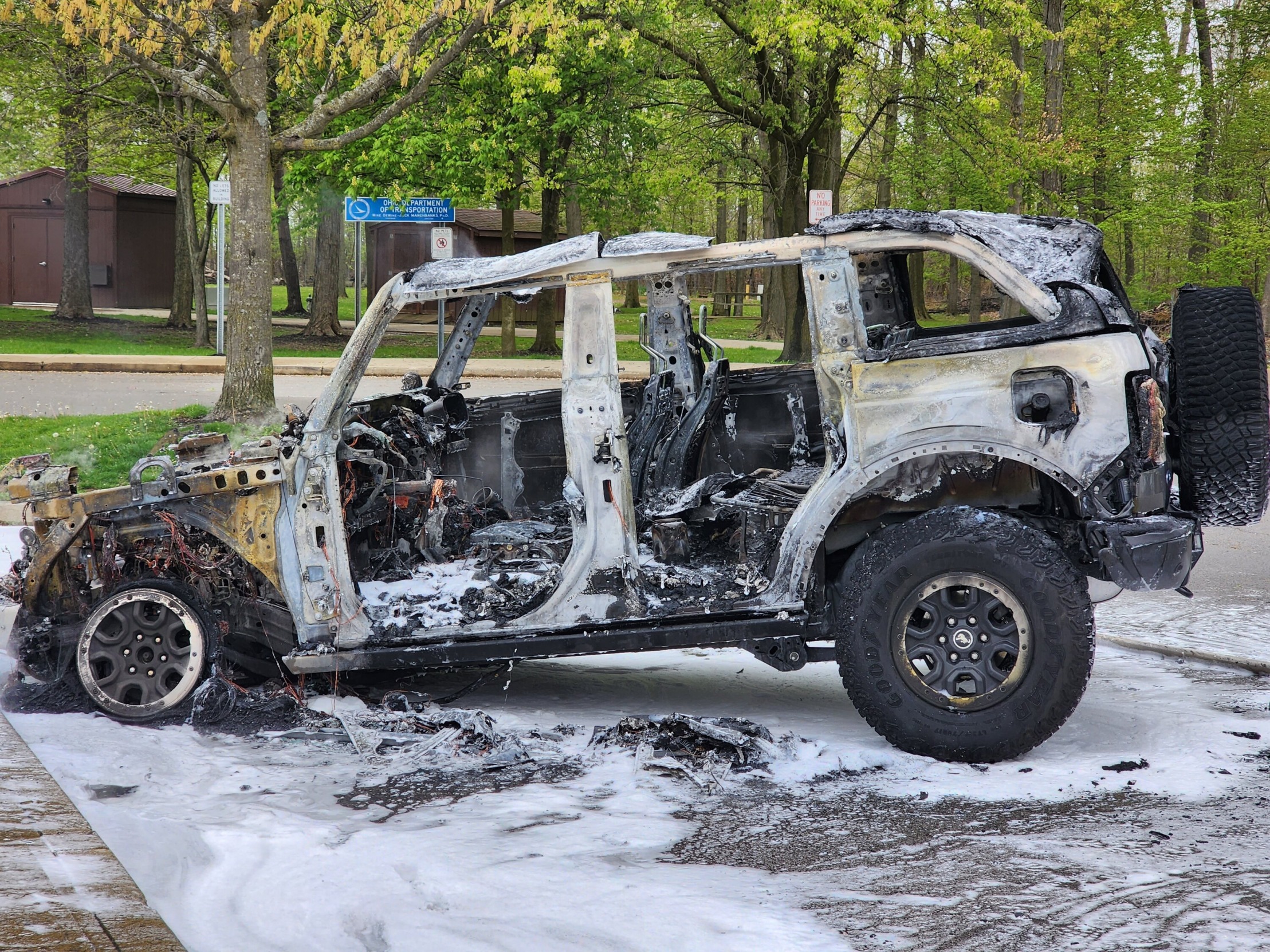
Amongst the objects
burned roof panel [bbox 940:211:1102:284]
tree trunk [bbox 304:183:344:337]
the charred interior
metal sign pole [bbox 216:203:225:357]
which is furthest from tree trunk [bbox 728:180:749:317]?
burned roof panel [bbox 940:211:1102:284]

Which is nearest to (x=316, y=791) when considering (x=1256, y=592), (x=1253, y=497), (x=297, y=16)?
(x=1253, y=497)

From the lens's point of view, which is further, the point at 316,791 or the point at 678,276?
the point at 678,276

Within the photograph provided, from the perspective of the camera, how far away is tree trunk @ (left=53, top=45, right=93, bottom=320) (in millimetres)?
22141

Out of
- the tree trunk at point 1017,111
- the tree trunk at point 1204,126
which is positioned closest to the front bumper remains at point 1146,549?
the tree trunk at point 1017,111

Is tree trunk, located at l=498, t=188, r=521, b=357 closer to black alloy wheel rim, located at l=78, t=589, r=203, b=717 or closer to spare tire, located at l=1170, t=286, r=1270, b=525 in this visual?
black alloy wheel rim, located at l=78, t=589, r=203, b=717

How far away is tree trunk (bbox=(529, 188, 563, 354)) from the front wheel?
830 inches

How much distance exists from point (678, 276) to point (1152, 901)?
365 centimetres

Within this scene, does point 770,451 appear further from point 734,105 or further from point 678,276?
point 734,105

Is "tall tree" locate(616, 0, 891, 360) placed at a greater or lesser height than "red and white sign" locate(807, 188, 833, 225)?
greater

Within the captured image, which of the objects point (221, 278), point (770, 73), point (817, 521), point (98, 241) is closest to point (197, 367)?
point (221, 278)

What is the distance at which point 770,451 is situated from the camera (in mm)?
6449

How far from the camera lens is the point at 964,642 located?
14.9ft

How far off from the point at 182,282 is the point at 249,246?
61.8 ft

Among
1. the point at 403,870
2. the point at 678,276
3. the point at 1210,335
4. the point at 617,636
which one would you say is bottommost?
the point at 403,870
